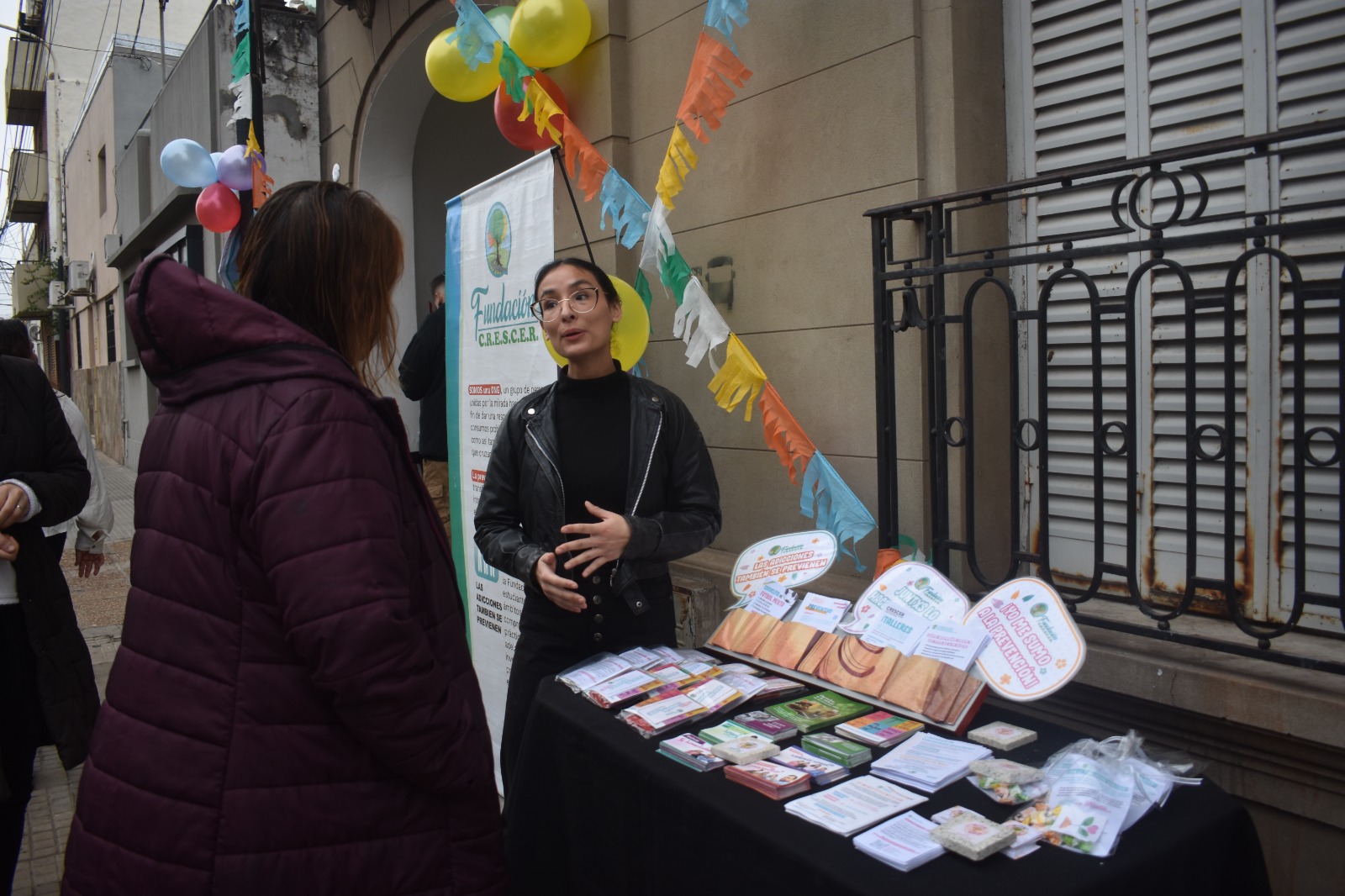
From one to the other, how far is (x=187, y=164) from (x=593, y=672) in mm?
5662

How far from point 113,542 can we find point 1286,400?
1103 cm

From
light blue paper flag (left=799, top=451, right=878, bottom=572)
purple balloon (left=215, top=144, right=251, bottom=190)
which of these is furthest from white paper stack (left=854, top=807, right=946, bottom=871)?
purple balloon (left=215, top=144, right=251, bottom=190)

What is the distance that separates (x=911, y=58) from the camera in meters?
3.08

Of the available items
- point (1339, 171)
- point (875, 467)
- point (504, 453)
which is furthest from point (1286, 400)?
point (504, 453)

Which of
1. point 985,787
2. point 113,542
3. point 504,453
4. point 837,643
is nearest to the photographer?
point 985,787

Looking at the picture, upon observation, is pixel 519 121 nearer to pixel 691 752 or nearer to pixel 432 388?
pixel 432 388

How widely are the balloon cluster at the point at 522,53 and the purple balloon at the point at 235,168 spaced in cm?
235

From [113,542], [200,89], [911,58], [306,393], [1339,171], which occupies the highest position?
[200,89]

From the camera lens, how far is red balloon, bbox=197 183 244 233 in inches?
263

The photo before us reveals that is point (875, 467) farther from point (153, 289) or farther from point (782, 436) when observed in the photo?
point (153, 289)

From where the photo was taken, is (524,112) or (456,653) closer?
(456,653)

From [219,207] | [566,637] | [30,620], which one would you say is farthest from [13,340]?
[219,207]

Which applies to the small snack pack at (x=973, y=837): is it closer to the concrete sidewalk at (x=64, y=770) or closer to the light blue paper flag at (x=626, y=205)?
the concrete sidewalk at (x=64, y=770)

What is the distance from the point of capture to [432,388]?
5.22 metres
